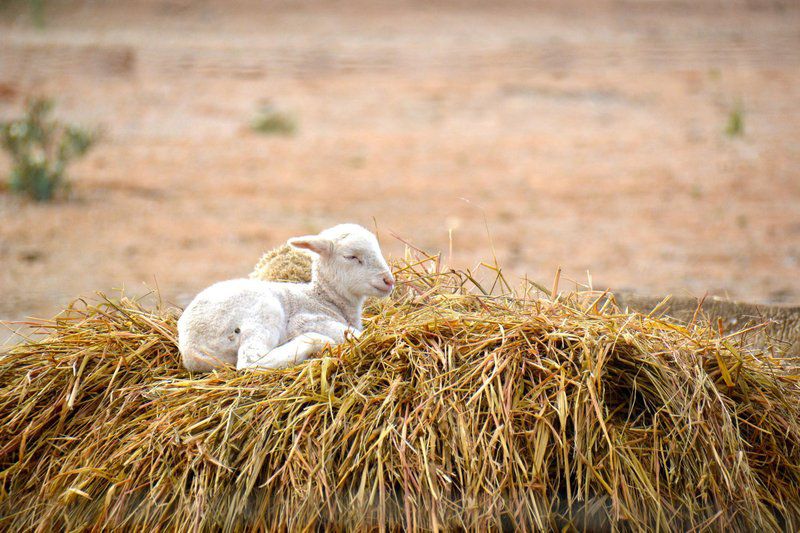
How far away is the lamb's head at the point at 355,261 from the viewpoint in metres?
2.74

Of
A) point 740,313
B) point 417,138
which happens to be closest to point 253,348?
point 740,313

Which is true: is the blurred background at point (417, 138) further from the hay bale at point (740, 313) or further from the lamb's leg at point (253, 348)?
the hay bale at point (740, 313)

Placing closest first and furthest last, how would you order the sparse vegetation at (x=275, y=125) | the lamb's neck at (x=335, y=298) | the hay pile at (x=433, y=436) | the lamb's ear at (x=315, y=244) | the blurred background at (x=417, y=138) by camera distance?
1. the hay pile at (x=433, y=436)
2. the lamb's ear at (x=315, y=244)
3. the lamb's neck at (x=335, y=298)
4. the blurred background at (x=417, y=138)
5. the sparse vegetation at (x=275, y=125)

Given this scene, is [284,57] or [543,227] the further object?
[284,57]

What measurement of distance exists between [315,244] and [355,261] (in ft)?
0.46

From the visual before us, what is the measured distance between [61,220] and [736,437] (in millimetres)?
9578

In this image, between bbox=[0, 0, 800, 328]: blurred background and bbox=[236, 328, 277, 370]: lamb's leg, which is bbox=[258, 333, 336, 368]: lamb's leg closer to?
bbox=[236, 328, 277, 370]: lamb's leg

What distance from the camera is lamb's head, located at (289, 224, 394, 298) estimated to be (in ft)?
8.98

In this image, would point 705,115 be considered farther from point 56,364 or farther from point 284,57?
point 56,364

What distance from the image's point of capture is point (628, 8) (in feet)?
77.5

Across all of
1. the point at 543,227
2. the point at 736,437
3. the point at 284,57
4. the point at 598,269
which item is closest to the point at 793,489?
the point at 736,437

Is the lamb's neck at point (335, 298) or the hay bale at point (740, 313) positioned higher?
the lamb's neck at point (335, 298)

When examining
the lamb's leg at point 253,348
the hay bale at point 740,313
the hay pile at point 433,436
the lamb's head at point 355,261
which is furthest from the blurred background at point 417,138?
the hay bale at point 740,313

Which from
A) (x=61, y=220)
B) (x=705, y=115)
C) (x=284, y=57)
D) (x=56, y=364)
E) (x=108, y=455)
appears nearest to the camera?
(x=108, y=455)
